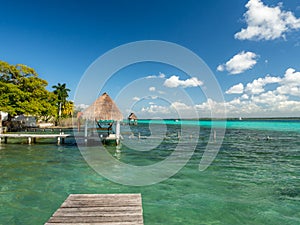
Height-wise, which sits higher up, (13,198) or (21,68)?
(21,68)

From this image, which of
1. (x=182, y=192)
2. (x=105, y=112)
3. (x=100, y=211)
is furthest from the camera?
(x=105, y=112)

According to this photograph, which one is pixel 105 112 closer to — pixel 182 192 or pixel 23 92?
pixel 182 192

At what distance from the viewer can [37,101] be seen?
33.2 m

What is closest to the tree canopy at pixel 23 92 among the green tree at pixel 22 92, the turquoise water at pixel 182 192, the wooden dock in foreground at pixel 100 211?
the green tree at pixel 22 92

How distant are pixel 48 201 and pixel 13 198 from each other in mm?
1253

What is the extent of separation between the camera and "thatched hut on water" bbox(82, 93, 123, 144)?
20.4 meters

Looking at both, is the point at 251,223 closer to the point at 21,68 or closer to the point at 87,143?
the point at 87,143

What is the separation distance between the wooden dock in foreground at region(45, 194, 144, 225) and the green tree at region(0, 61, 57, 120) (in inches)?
1207

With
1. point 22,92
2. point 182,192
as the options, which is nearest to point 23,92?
point 22,92

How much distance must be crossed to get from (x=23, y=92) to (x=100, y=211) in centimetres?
3281

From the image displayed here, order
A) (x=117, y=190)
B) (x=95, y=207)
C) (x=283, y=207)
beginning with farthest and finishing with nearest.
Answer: (x=117, y=190) → (x=283, y=207) → (x=95, y=207)

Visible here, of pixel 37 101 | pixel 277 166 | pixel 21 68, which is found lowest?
pixel 277 166

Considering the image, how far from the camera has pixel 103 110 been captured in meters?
20.5

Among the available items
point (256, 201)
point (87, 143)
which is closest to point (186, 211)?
point (256, 201)
